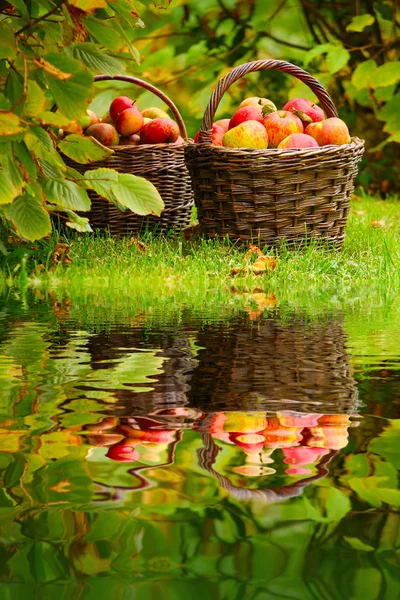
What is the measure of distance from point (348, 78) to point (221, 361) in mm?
5532

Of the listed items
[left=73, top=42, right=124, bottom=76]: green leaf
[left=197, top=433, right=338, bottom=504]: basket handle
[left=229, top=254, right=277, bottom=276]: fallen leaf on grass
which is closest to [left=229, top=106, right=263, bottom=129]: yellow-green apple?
[left=229, top=254, right=277, bottom=276]: fallen leaf on grass

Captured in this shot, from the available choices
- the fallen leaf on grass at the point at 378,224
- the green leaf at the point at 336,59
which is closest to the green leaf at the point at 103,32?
the fallen leaf on grass at the point at 378,224

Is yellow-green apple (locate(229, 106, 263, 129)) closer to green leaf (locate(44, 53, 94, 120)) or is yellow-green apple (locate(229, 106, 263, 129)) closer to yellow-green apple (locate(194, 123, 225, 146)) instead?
yellow-green apple (locate(194, 123, 225, 146))

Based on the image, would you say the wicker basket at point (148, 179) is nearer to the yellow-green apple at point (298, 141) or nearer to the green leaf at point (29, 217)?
the yellow-green apple at point (298, 141)

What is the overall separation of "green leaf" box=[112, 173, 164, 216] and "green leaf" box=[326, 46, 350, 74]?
3.69m

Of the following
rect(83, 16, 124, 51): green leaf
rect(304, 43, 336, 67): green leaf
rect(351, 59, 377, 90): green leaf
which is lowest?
rect(83, 16, 124, 51): green leaf

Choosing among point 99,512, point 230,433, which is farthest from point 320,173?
point 99,512

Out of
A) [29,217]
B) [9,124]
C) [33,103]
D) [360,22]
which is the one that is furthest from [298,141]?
[360,22]

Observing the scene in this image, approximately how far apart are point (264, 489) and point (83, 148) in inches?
64.2

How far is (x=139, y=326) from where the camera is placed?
84.9 inches

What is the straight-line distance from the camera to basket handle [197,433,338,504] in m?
0.84

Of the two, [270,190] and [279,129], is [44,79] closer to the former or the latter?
[270,190]

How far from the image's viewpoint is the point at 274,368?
1.61 meters

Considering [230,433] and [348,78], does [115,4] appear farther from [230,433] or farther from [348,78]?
[348,78]
